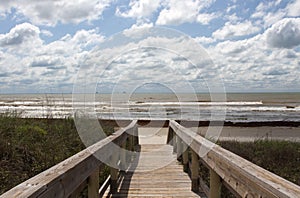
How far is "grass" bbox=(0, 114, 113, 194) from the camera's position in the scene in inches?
179

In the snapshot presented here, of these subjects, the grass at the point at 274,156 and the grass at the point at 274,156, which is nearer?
the grass at the point at 274,156

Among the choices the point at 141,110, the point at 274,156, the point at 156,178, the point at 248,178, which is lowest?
the point at 274,156

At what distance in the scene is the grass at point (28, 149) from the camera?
4.54m

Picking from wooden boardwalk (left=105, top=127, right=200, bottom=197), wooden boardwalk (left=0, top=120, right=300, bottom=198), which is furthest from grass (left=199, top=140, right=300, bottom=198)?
wooden boardwalk (left=0, top=120, right=300, bottom=198)

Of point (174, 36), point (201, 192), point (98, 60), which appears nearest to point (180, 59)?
point (174, 36)

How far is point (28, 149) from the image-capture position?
5.38 m

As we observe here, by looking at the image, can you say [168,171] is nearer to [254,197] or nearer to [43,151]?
[43,151]

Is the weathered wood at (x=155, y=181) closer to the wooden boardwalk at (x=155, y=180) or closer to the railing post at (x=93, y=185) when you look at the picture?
the wooden boardwalk at (x=155, y=180)

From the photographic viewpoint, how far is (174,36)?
326 inches

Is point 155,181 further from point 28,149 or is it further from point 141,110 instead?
point 141,110

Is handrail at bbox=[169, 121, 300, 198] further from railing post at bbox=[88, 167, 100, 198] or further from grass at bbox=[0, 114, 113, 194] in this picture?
grass at bbox=[0, 114, 113, 194]

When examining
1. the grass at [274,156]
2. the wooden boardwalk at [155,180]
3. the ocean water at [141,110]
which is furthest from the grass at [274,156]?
the ocean water at [141,110]


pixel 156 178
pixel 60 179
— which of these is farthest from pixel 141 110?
pixel 60 179

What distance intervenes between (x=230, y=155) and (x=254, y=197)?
92 centimetres
